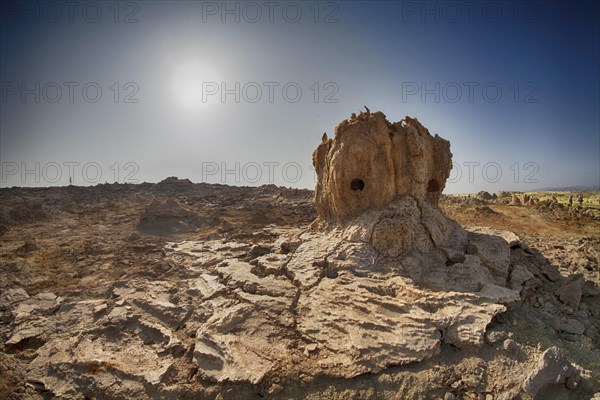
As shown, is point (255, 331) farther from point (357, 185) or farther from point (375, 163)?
point (375, 163)

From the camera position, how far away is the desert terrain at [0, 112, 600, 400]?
4.26m

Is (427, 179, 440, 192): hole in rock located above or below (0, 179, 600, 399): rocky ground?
above

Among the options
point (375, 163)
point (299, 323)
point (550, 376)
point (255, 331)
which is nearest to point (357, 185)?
point (375, 163)

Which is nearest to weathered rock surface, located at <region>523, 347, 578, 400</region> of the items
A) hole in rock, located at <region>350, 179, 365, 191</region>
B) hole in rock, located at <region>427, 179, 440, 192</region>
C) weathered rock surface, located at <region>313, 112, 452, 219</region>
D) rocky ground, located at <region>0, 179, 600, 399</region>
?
rocky ground, located at <region>0, 179, 600, 399</region>

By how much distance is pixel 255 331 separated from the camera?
5141mm

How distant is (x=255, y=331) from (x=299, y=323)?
0.70 metres

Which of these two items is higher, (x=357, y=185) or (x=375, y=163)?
(x=375, y=163)

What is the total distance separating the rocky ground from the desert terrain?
0.07 ft

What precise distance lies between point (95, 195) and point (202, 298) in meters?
19.0

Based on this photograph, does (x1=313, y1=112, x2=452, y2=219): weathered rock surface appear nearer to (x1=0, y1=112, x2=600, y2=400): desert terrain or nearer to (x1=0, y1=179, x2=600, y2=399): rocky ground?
(x1=0, y1=112, x2=600, y2=400): desert terrain

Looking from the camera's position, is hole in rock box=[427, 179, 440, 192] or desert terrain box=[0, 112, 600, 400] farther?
hole in rock box=[427, 179, 440, 192]

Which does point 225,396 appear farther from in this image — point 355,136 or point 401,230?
point 355,136

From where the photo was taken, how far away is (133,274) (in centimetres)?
802

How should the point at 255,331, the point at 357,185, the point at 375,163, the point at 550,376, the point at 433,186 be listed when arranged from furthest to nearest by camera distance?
the point at 433,186, the point at 357,185, the point at 375,163, the point at 255,331, the point at 550,376
